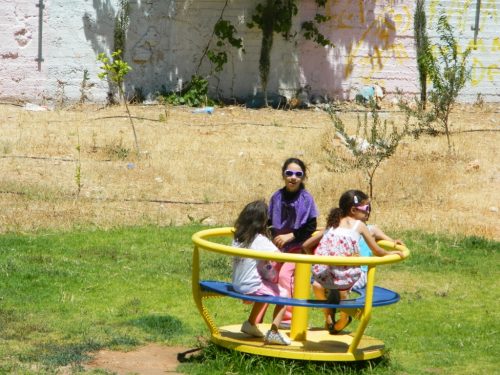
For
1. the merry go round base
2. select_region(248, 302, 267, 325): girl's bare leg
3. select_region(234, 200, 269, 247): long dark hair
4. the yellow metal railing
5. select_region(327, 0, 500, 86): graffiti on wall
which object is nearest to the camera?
the yellow metal railing

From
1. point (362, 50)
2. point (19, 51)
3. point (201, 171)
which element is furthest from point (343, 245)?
point (362, 50)

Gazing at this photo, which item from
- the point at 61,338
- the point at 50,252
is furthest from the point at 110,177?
the point at 61,338

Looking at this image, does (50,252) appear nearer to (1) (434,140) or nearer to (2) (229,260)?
(2) (229,260)

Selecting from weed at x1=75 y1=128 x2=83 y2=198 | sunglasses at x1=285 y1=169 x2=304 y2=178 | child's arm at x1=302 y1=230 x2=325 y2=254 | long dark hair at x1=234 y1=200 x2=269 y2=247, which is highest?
sunglasses at x1=285 y1=169 x2=304 y2=178

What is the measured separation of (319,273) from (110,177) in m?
7.57

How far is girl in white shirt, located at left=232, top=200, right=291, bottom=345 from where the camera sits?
Answer: 22.0 ft

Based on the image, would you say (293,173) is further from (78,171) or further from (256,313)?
(78,171)

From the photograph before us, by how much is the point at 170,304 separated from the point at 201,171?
5893 mm

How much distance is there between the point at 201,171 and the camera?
1441cm

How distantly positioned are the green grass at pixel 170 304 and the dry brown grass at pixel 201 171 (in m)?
1.06

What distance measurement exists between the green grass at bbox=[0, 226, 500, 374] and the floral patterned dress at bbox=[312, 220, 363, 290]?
1.80ft

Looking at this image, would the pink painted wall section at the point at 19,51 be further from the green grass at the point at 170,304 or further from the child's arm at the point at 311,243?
the child's arm at the point at 311,243

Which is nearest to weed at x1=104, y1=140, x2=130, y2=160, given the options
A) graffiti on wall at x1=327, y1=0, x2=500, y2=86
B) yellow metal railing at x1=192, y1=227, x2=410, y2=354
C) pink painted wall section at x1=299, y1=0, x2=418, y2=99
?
pink painted wall section at x1=299, y1=0, x2=418, y2=99

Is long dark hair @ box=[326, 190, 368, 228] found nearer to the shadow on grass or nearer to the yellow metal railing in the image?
the yellow metal railing
